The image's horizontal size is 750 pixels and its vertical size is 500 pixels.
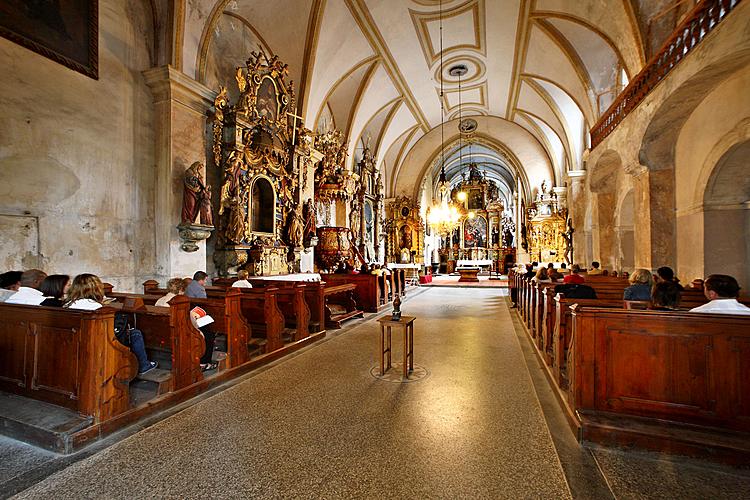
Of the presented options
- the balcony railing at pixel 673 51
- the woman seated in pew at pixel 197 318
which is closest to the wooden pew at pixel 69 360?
the woman seated in pew at pixel 197 318

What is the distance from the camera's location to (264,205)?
29.8 feet

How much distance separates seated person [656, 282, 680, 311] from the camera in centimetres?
280

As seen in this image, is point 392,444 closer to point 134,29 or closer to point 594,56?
point 134,29

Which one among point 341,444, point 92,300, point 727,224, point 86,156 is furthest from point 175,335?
point 727,224

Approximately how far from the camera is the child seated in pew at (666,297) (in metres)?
2.80

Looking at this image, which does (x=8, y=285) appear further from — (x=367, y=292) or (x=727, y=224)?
(x=727, y=224)

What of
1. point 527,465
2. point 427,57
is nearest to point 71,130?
point 527,465

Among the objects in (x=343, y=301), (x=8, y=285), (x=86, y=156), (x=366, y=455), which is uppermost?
(x=86, y=156)

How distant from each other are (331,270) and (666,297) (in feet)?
31.4

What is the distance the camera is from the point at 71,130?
5.40 meters

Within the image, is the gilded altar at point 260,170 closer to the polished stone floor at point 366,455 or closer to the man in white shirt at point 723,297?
the polished stone floor at point 366,455

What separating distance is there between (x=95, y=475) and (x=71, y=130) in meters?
5.30

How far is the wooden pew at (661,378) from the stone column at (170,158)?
21.0 ft

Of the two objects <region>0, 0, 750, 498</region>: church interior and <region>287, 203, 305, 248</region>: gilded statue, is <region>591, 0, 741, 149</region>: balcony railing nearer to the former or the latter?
<region>0, 0, 750, 498</region>: church interior
